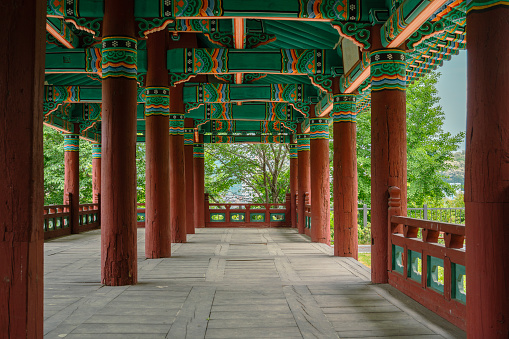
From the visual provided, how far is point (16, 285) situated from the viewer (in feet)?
8.07

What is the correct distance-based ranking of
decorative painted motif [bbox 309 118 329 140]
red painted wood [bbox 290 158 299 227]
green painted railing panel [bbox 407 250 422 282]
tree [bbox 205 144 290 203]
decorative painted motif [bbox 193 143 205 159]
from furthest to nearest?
tree [bbox 205 144 290 203] < decorative painted motif [bbox 193 143 205 159] < red painted wood [bbox 290 158 299 227] < decorative painted motif [bbox 309 118 329 140] < green painted railing panel [bbox 407 250 422 282]

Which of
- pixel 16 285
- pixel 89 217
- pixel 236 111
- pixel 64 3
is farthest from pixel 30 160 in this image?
pixel 89 217

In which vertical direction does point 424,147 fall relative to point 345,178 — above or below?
above

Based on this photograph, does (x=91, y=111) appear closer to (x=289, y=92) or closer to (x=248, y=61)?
(x=289, y=92)

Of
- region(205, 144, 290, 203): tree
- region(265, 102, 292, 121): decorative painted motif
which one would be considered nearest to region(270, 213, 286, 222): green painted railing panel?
region(265, 102, 292, 121): decorative painted motif

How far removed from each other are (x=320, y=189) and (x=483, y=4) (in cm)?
830

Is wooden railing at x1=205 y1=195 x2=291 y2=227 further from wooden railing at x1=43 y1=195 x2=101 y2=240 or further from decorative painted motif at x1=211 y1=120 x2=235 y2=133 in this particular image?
wooden railing at x1=43 y1=195 x2=101 y2=240

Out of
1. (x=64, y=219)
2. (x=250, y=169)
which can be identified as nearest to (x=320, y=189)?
(x=64, y=219)

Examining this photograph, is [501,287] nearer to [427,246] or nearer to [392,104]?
[427,246]

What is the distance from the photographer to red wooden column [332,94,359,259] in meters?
8.95

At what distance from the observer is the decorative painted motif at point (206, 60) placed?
8875mm

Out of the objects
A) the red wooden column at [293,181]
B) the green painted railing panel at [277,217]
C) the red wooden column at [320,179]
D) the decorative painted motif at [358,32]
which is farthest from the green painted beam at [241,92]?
the green painted railing panel at [277,217]

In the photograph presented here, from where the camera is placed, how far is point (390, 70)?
6.31 metres

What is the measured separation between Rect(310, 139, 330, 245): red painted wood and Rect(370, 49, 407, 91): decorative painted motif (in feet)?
16.7
